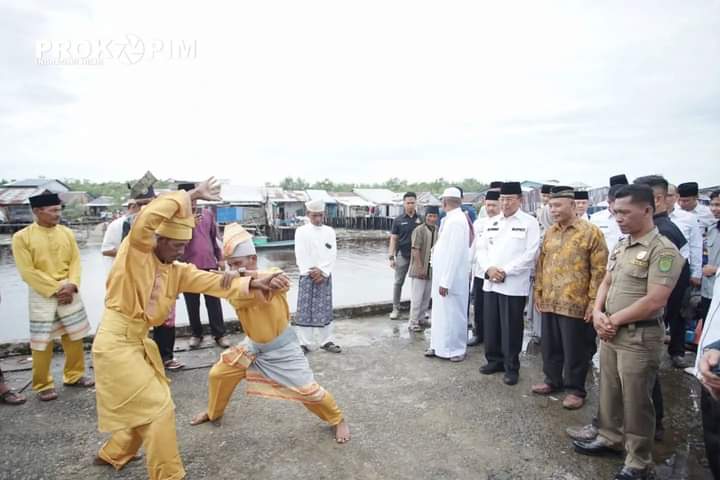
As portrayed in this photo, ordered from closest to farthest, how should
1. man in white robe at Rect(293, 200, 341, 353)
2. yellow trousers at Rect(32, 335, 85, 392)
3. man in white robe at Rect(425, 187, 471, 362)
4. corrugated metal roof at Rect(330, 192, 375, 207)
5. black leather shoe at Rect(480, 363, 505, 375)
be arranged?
yellow trousers at Rect(32, 335, 85, 392)
black leather shoe at Rect(480, 363, 505, 375)
man in white robe at Rect(425, 187, 471, 362)
man in white robe at Rect(293, 200, 341, 353)
corrugated metal roof at Rect(330, 192, 375, 207)

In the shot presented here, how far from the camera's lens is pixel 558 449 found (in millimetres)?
3096

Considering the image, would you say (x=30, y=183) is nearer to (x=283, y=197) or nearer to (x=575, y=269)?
(x=283, y=197)

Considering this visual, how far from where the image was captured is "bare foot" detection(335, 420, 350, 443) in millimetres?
3152

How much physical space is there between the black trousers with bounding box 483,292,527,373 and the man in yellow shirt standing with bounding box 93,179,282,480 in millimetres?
3066

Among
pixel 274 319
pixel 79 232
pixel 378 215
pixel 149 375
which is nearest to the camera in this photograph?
pixel 149 375

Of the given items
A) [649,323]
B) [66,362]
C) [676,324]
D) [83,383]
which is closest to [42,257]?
[66,362]

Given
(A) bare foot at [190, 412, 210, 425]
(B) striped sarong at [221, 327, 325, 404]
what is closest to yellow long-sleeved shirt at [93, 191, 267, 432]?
(B) striped sarong at [221, 327, 325, 404]

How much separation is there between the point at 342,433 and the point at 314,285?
2.23 metres

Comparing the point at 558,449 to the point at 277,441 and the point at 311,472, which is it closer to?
the point at 311,472

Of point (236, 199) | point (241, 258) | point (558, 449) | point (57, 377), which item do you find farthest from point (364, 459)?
point (236, 199)

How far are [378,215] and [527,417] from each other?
44.7 meters

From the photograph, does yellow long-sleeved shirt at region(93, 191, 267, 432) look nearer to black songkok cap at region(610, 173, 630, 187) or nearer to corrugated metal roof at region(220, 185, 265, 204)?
black songkok cap at region(610, 173, 630, 187)

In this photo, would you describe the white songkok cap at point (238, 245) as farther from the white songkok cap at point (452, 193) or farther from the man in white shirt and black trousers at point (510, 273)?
the white songkok cap at point (452, 193)

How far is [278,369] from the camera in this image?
3117mm
